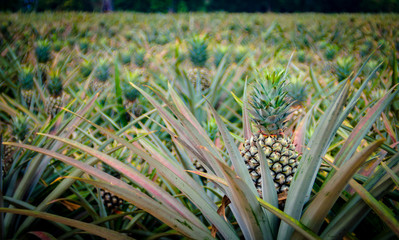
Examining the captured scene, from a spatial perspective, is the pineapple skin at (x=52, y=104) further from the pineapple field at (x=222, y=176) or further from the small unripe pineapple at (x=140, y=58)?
the small unripe pineapple at (x=140, y=58)

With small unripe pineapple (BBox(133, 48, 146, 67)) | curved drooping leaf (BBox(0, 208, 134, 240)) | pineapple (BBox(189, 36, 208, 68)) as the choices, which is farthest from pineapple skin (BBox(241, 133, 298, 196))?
small unripe pineapple (BBox(133, 48, 146, 67))

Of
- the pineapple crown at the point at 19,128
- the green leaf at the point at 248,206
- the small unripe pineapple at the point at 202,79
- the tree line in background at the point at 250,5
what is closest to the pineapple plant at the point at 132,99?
the pineapple crown at the point at 19,128

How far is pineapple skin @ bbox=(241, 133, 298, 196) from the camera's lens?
797 mm

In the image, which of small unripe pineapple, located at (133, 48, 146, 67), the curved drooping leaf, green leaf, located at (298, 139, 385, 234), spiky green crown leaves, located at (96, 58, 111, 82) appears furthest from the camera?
small unripe pineapple, located at (133, 48, 146, 67)

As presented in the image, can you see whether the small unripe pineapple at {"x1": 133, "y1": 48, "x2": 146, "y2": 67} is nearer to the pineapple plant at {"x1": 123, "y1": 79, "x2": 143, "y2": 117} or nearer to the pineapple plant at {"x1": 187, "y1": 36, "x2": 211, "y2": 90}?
the pineapple plant at {"x1": 187, "y1": 36, "x2": 211, "y2": 90}

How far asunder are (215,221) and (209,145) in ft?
0.77

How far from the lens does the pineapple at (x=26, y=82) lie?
2059 millimetres

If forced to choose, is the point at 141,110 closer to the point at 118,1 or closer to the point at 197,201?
the point at 197,201

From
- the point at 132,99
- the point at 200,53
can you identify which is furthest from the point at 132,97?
the point at 200,53

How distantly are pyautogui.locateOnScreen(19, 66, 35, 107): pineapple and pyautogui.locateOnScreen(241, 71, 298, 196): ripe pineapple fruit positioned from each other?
6.83ft

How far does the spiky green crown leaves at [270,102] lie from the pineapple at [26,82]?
2.08 meters

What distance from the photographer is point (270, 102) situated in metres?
0.75

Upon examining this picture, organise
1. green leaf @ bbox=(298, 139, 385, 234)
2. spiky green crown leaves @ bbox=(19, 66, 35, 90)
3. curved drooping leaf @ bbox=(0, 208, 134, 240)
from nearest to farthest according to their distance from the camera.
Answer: green leaf @ bbox=(298, 139, 385, 234)
curved drooping leaf @ bbox=(0, 208, 134, 240)
spiky green crown leaves @ bbox=(19, 66, 35, 90)

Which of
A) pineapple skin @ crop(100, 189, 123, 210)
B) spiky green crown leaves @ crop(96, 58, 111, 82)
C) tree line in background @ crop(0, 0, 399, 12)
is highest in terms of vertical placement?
tree line in background @ crop(0, 0, 399, 12)
